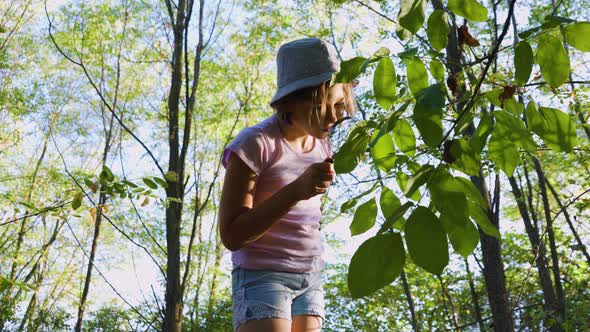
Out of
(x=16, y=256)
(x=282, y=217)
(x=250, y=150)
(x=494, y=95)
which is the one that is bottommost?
(x=494, y=95)

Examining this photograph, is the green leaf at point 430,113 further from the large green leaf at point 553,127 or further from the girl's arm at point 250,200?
the girl's arm at point 250,200

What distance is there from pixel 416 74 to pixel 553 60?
11cm

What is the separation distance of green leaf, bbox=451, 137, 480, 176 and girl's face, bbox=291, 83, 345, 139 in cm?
55

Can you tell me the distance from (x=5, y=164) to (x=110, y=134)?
2695 millimetres

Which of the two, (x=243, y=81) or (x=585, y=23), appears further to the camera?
(x=243, y=81)

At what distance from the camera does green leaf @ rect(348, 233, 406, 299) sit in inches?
13.4

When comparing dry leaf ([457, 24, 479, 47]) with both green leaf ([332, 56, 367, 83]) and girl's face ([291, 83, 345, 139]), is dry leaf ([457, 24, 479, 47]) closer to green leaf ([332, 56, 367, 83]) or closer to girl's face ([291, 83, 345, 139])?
green leaf ([332, 56, 367, 83])

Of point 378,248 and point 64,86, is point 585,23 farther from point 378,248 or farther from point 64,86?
point 64,86

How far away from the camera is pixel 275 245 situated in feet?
3.52

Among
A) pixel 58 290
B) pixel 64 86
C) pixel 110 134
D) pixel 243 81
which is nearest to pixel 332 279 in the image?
pixel 243 81

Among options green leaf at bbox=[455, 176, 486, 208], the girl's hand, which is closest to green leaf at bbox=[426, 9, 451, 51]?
green leaf at bbox=[455, 176, 486, 208]

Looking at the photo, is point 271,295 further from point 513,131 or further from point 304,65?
point 513,131

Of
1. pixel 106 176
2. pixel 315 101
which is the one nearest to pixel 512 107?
pixel 315 101

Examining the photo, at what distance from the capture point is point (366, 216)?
0.55 metres
